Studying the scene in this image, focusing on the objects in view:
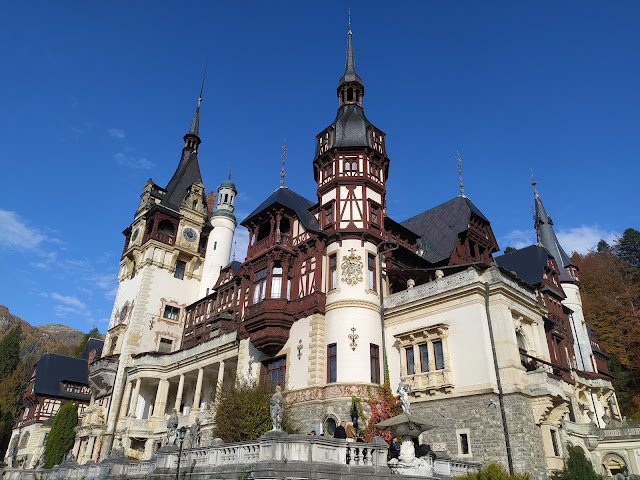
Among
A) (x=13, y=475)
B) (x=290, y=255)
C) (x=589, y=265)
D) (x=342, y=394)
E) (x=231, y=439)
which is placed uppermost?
(x=589, y=265)

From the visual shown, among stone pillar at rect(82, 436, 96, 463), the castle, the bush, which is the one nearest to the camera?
the castle

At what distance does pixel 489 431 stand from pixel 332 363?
28.7 feet

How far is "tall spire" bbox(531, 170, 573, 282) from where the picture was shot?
138ft

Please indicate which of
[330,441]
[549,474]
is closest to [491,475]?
[330,441]

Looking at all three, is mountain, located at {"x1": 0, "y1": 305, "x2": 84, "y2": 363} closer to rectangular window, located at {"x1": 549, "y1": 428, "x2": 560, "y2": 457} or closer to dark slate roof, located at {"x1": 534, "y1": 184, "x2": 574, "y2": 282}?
dark slate roof, located at {"x1": 534, "y1": 184, "x2": 574, "y2": 282}

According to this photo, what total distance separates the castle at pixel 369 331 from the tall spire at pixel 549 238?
0.15 metres

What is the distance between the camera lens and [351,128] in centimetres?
3325

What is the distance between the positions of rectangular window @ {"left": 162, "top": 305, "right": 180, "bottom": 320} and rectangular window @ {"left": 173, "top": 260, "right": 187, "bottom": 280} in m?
3.25

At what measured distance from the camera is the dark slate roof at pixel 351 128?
3234 centimetres

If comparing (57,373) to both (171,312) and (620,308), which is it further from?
(620,308)

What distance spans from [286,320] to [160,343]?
2098cm

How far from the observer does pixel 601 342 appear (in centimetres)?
4406

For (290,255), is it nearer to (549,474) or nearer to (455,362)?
(455,362)

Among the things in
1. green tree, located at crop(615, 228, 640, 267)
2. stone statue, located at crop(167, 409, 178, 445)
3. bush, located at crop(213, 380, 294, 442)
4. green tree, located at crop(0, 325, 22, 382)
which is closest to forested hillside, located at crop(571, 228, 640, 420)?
green tree, located at crop(615, 228, 640, 267)
